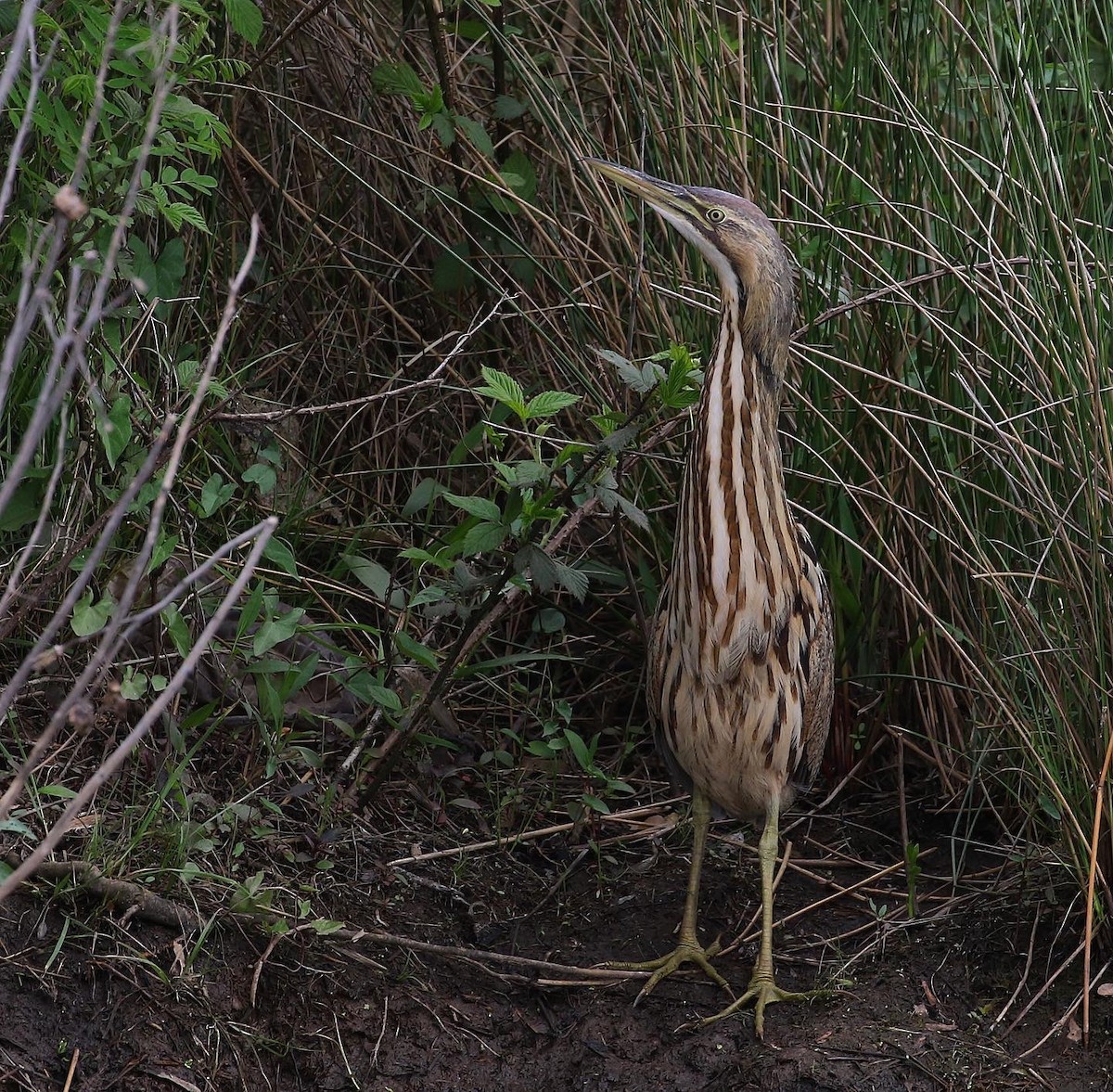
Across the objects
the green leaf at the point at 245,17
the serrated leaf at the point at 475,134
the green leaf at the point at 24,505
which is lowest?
the green leaf at the point at 24,505

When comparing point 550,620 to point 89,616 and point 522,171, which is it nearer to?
point 522,171

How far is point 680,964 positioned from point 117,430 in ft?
4.98

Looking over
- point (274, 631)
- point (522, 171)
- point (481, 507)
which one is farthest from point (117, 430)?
point (522, 171)

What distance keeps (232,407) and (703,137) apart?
1308 millimetres

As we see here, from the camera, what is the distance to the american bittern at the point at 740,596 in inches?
110

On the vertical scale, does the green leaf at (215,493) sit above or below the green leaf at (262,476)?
above

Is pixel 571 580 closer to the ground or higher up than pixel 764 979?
higher up

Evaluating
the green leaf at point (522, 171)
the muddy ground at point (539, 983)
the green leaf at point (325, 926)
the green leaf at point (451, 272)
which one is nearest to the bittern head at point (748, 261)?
the green leaf at point (522, 171)

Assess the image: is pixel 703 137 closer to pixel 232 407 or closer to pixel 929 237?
pixel 929 237

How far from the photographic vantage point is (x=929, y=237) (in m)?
3.26

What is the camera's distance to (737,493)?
2818mm

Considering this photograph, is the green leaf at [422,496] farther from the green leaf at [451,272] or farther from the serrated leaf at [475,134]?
the serrated leaf at [475,134]

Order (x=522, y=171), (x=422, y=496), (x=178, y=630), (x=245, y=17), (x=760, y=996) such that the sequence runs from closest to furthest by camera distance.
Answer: (x=245, y=17) < (x=178, y=630) < (x=760, y=996) < (x=422, y=496) < (x=522, y=171)

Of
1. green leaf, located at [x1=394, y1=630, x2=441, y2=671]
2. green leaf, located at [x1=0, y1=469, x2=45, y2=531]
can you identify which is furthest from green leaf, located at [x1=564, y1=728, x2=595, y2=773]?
green leaf, located at [x1=0, y1=469, x2=45, y2=531]
